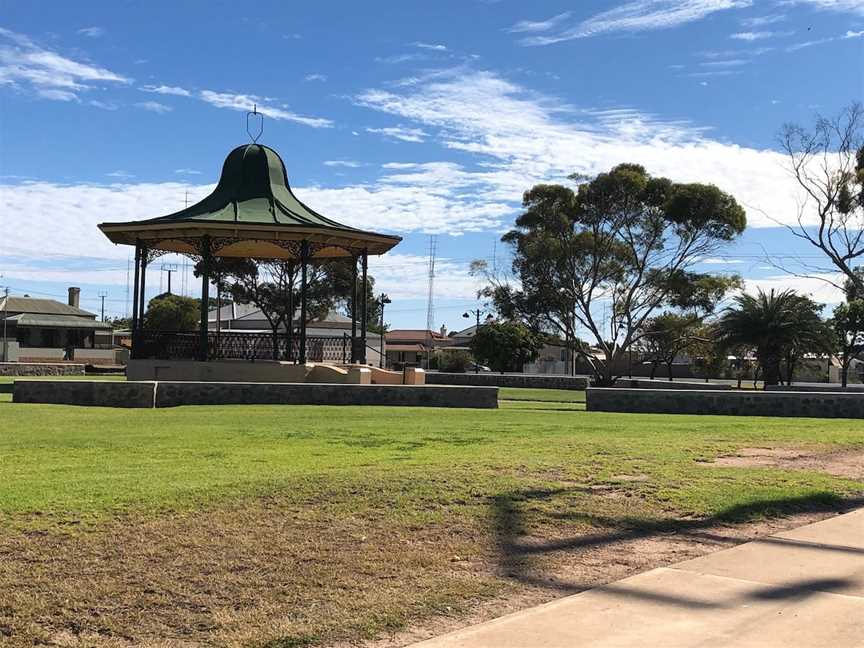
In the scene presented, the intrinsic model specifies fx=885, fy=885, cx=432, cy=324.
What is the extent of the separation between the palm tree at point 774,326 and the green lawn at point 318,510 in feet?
81.8

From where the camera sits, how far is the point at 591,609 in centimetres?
499

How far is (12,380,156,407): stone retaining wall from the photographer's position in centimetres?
1919

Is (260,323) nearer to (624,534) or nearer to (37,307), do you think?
(37,307)

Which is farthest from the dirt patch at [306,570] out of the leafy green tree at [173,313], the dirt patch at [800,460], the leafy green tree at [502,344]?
the leafy green tree at [173,313]

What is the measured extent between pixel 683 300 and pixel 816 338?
560 centimetres

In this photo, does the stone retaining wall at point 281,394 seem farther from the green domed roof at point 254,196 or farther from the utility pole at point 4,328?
the utility pole at point 4,328

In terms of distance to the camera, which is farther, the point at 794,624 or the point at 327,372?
the point at 327,372

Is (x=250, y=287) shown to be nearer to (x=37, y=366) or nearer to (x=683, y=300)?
(x=37, y=366)

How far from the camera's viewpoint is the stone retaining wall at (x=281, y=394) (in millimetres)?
19944

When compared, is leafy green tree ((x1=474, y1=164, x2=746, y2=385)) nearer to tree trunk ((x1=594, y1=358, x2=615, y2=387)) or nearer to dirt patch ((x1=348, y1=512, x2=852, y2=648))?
tree trunk ((x1=594, y1=358, x2=615, y2=387))

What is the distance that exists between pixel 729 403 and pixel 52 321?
5726cm

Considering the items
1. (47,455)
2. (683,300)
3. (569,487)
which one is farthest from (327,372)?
(683,300)

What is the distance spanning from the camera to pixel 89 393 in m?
19.6

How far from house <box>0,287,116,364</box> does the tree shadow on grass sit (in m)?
55.6
